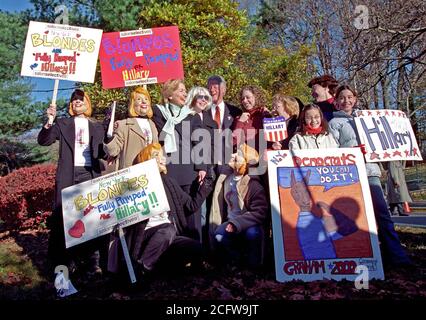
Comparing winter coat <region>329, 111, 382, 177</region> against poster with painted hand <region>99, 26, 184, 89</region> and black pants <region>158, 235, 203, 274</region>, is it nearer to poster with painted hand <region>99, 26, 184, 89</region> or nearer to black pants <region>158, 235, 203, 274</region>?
black pants <region>158, 235, 203, 274</region>

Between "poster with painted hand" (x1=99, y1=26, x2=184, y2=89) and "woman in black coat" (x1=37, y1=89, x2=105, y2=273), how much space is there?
0.83 metres

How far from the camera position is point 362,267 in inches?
159

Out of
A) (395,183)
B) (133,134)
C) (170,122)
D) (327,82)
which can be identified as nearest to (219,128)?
(170,122)

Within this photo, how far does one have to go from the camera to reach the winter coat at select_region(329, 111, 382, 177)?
4.71 m

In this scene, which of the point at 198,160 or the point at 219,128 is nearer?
the point at 198,160

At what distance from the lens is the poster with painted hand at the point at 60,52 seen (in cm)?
504

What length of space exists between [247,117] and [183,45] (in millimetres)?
6469

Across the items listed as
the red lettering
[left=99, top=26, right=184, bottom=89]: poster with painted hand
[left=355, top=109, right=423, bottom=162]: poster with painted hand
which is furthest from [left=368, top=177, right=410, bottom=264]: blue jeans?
[left=99, top=26, right=184, bottom=89]: poster with painted hand

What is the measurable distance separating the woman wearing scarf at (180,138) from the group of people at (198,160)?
11mm

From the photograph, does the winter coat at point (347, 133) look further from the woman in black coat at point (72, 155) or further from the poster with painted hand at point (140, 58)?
Result: the woman in black coat at point (72, 155)

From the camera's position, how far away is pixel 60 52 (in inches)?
200

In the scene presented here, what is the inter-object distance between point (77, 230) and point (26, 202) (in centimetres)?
514

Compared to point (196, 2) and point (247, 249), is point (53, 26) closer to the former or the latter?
point (247, 249)

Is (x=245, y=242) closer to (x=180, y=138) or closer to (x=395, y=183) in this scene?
(x=180, y=138)
